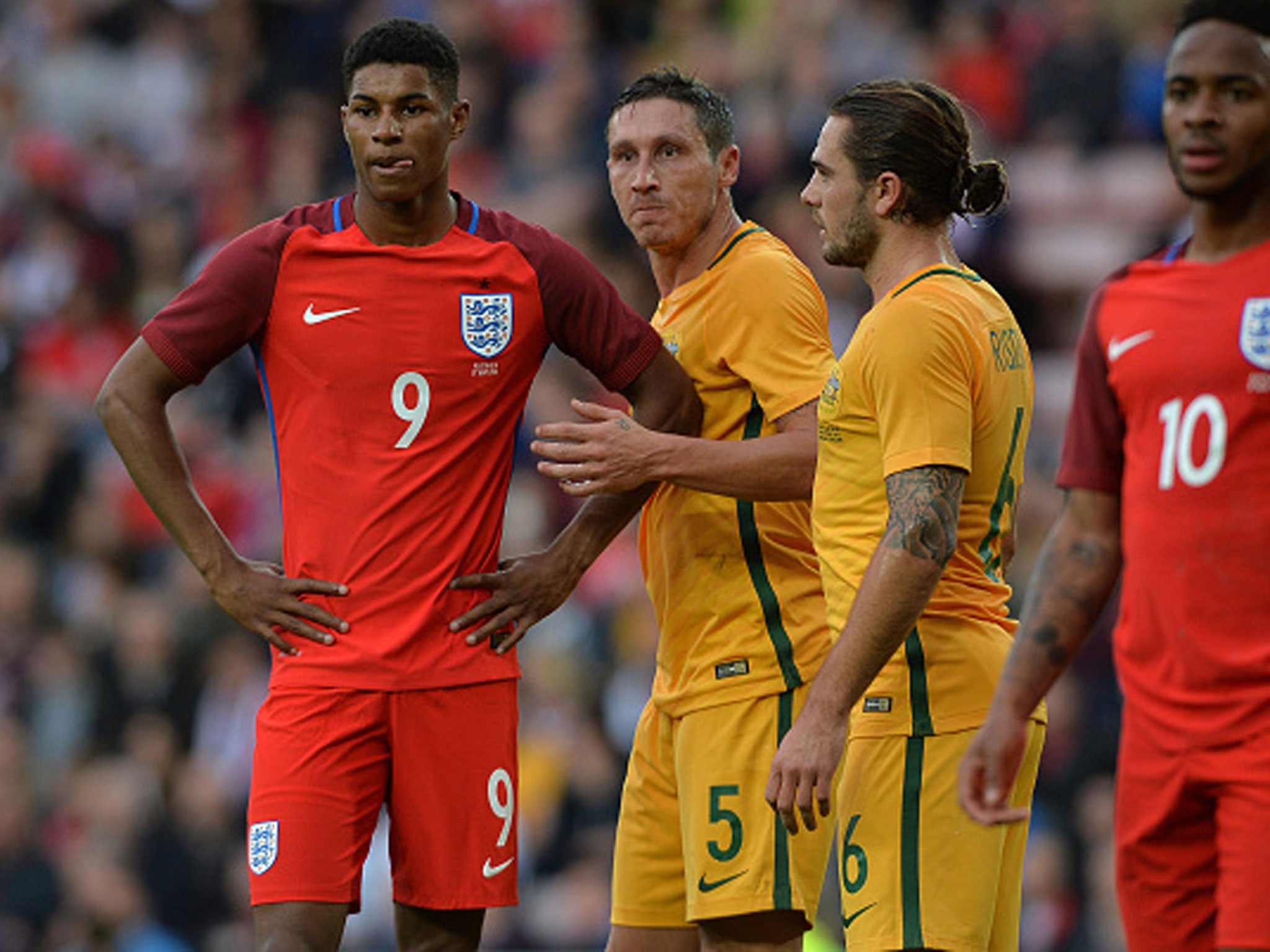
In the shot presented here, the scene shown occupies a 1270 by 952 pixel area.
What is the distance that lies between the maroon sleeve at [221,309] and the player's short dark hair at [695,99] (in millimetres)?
1266

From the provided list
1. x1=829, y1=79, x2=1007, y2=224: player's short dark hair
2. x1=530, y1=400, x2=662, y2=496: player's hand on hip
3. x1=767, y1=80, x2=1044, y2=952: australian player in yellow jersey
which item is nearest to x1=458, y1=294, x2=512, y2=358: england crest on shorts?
x1=530, y1=400, x2=662, y2=496: player's hand on hip

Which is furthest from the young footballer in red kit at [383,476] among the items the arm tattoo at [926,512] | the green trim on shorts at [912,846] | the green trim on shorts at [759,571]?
the arm tattoo at [926,512]

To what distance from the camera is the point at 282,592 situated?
19.0ft

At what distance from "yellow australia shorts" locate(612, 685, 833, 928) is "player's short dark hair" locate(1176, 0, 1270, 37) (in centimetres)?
235

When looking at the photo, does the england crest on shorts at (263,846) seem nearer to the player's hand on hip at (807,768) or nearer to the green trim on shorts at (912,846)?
the player's hand on hip at (807,768)

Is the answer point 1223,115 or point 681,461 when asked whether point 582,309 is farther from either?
point 1223,115

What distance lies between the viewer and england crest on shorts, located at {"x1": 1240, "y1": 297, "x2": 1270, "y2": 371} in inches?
167

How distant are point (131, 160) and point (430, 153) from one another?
10884mm

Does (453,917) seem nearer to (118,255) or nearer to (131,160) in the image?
(118,255)

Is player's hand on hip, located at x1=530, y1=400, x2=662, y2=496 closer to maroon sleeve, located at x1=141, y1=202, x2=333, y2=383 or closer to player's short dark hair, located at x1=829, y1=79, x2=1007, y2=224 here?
maroon sleeve, located at x1=141, y1=202, x2=333, y2=383

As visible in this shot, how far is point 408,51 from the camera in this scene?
5.79 meters

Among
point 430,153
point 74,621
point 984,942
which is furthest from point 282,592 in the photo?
point 74,621

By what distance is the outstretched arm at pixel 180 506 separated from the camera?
5.79m

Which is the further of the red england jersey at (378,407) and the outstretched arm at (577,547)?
the outstretched arm at (577,547)
